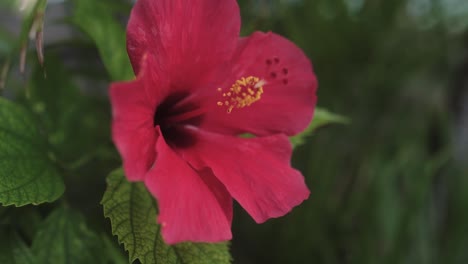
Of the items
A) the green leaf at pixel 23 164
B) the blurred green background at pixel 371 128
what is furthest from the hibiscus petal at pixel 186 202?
the blurred green background at pixel 371 128

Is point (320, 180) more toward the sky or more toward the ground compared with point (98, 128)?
more toward the ground

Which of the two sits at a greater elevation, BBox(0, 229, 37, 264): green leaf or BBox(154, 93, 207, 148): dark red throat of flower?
BBox(154, 93, 207, 148): dark red throat of flower

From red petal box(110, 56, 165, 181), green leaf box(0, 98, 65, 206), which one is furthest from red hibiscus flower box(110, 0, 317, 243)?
green leaf box(0, 98, 65, 206)

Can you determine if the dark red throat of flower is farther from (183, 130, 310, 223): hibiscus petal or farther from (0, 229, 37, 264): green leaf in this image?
(0, 229, 37, 264): green leaf

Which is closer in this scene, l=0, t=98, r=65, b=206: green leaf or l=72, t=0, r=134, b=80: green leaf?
l=0, t=98, r=65, b=206: green leaf

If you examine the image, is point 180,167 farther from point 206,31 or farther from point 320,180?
point 320,180

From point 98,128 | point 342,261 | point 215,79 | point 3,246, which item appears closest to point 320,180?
point 342,261
